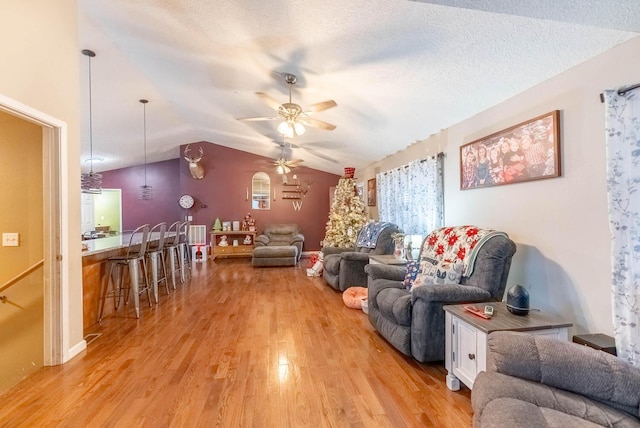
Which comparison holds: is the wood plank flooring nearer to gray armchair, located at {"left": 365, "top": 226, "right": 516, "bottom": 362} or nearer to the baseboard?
the baseboard

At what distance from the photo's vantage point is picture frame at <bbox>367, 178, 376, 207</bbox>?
645cm

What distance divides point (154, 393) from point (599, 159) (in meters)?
3.37

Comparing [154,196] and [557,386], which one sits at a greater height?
[154,196]

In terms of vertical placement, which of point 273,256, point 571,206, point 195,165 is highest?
point 195,165

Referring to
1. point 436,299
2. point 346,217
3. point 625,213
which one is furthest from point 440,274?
point 346,217

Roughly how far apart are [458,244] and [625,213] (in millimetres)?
1197

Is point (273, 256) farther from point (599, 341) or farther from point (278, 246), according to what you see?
point (599, 341)

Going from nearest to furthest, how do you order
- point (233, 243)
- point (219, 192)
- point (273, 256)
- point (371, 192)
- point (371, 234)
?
point (371, 234) < point (371, 192) < point (273, 256) < point (233, 243) < point (219, 192)

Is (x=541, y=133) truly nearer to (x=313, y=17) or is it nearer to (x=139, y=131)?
(x=313, y=17)

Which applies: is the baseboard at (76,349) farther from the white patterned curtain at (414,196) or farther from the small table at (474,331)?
the white patterned curtain at (414,196)

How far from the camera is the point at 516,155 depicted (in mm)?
2641

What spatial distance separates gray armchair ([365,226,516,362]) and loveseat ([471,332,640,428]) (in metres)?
0.86

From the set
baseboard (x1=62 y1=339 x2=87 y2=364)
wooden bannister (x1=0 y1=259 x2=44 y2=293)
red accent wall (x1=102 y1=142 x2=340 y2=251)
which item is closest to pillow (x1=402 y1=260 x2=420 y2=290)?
baseboard (x1=62 y1=339 x2=87 y2=364)

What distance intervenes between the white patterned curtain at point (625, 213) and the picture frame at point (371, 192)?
4.70 m
